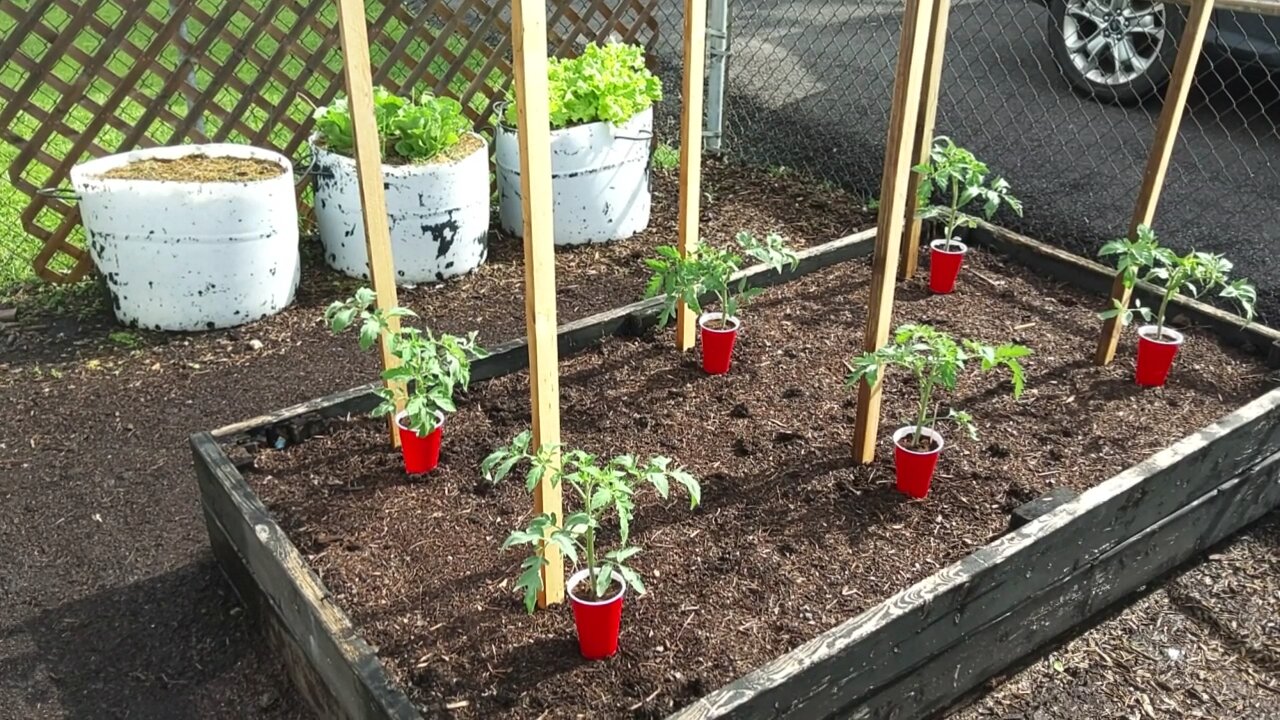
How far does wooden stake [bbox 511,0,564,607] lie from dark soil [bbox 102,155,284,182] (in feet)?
6.78

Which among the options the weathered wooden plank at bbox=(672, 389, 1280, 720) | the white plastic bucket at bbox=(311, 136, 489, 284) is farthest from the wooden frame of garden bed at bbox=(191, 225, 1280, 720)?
the white plastic bucket at bbox=(311, 136, 489, 284)

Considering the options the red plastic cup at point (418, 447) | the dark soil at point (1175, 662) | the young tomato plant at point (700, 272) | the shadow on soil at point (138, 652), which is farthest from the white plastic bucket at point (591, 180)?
the dark soil at point (1175, 662)

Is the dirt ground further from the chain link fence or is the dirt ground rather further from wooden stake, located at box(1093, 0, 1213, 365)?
the chain link fence

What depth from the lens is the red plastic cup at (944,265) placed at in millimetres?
3506

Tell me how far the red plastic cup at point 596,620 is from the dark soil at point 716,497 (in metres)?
0.04

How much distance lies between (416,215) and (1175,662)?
9.26 ft

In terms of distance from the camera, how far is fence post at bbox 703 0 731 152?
4.96 m

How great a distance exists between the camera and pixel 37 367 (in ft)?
11.3

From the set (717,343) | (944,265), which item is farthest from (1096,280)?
(717,343)

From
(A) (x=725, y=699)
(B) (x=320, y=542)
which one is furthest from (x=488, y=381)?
(A) (x=725, y=699)

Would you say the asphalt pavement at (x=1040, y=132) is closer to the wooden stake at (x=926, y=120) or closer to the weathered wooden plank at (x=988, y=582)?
the wooden stake at (x=926, y=120)

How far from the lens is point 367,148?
7.49 feet

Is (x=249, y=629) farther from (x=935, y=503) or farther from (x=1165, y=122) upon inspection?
(x=1165, y=122)

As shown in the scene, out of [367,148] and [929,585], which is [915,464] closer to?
[929,585]
